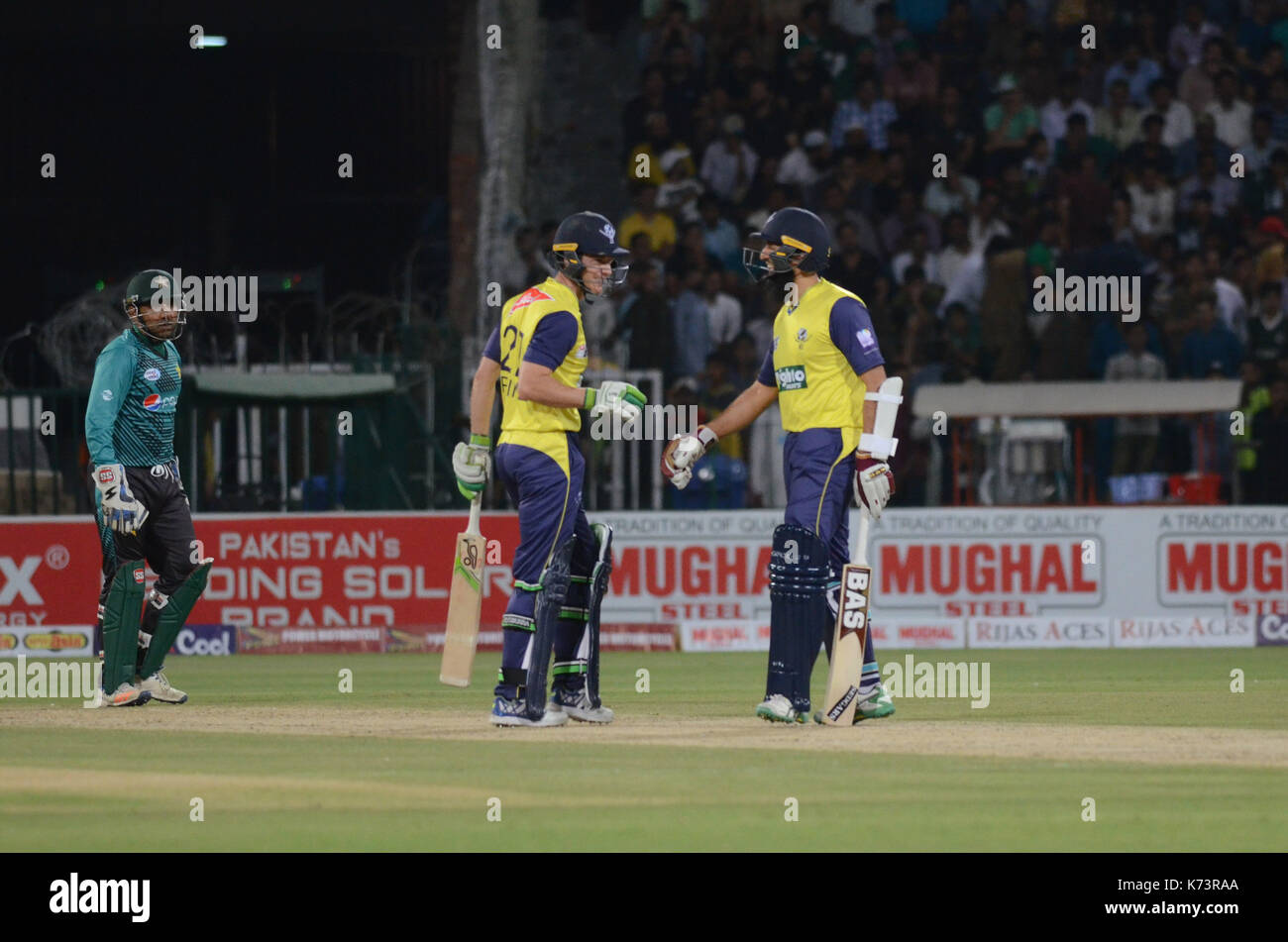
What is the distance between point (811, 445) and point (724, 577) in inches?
327

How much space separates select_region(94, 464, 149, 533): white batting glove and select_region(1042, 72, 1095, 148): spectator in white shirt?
49.3ft

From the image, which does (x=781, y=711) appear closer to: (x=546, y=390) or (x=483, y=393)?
(x=546, y=390)

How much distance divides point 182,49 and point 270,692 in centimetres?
1579

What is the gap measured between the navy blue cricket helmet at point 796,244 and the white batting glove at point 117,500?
3.55 m

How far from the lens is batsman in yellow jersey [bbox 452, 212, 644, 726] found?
1105cm

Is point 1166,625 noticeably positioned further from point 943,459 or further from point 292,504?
point 292,504

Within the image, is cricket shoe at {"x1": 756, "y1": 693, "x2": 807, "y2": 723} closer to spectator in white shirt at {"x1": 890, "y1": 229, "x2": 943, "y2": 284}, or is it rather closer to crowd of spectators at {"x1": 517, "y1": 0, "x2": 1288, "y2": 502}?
crowd of spectators at {"x1": 517, "y1": 0, "x2": 1288, "y2": 502}

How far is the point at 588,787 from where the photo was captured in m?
8.91

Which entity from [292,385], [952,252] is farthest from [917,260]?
[292,385]

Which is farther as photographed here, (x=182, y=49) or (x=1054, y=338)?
(x=182, y=49)

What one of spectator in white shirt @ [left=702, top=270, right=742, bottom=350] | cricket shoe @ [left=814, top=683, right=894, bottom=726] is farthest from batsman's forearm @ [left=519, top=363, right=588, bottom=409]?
spectator in white shirt @ [left=702, top=270, right=742, bottom=350]

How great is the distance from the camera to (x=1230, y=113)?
24750 millimetres

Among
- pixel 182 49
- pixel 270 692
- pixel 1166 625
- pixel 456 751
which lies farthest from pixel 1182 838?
pixel 182 49

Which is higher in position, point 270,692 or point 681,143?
point 681,143
